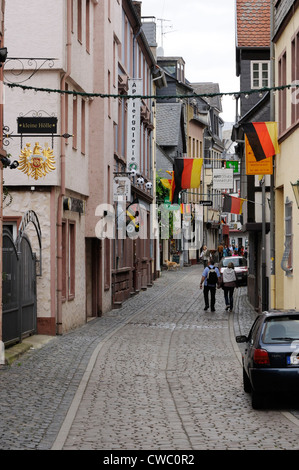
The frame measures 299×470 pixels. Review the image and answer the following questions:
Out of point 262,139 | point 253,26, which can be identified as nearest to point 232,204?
point 253,26

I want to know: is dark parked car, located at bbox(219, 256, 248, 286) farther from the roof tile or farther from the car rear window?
the car rear window

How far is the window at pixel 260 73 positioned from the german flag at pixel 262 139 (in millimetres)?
11543

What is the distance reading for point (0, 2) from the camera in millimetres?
17562

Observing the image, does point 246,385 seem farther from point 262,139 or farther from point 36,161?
point 262,139

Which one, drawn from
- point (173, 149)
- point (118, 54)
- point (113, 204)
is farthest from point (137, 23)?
point (173, 149)

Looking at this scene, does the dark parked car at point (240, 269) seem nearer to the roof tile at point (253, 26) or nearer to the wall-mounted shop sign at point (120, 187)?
the roof tile at point (253, 26)

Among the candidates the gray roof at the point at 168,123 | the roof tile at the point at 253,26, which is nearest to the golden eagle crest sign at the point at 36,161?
the roof tile at the point at 253,26

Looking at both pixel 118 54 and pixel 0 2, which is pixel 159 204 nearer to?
pixel 118 54

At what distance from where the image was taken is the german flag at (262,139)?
2383 centimetres

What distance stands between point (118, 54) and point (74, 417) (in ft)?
82.0

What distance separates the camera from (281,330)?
504 inches

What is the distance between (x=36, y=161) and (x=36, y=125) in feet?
7.49

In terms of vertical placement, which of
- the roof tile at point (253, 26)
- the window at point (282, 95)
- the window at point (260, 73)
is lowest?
the window at point (282, 95)

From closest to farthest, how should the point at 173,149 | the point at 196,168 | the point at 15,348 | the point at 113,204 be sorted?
the point at 15,348
the point at 196,168
the point at 113,204
the point at 173,149
